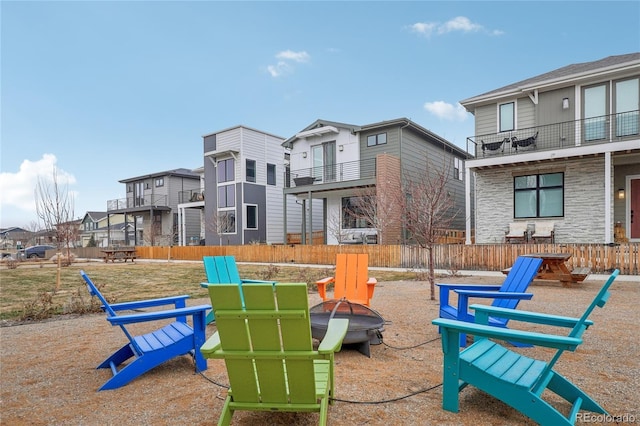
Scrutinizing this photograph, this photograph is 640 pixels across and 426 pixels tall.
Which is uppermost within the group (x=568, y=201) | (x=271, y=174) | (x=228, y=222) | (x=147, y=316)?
(x=271, y=174)

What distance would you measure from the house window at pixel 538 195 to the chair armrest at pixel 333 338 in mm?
16212

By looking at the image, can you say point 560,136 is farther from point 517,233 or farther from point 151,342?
point 151,342

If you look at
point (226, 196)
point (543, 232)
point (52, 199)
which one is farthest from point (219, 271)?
point (226, 196)

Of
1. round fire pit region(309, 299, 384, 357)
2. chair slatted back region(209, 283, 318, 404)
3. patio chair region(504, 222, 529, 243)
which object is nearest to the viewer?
chair slatted back region(209, 283, 318, 404)

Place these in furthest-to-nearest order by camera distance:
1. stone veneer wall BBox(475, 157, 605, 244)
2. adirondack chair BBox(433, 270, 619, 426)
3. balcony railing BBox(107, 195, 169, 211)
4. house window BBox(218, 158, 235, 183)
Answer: balcony railing BBox(107, 195, 169, 211) < house window BBox(218, 158, 235, 183) < stone veneer wall BBox(475, 157, 605, 244) < adirondack chair BBox(433, 270, 619, 426)

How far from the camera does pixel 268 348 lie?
7.80 ft

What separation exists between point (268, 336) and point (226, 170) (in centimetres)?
2654

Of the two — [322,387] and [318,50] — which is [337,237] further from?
[322,387]

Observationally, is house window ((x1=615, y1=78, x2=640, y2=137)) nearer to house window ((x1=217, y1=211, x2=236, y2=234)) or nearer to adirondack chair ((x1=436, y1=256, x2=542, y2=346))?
adirondack chair ((x1=436, y1=256, x2=542, y2=346))

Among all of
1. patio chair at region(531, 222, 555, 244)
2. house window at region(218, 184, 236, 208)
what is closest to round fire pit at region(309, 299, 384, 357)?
patio chair at region(531, 222, 555, 244)

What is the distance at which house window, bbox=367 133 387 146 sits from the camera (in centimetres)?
2106

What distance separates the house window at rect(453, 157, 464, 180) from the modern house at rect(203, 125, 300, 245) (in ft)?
39.8

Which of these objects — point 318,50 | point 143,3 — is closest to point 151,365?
point 143,3

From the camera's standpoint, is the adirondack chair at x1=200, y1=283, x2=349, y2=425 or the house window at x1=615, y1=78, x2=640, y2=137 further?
the house window at x1=615, y1=78, x2=640, y2=137
